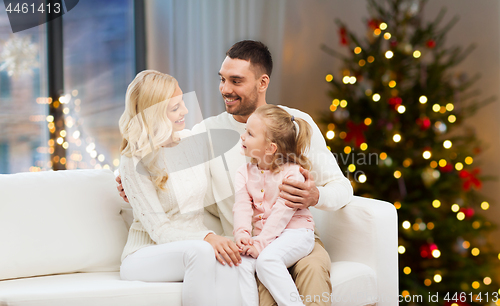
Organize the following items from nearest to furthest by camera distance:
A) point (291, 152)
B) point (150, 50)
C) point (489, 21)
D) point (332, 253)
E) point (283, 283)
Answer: point (283, 283) < point (291, 152) < point (332, 253) < point (489, 21) < point (150, 50)

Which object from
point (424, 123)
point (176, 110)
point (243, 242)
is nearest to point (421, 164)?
point (424, 123)

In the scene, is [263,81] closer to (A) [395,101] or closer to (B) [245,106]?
(B) [245,106]

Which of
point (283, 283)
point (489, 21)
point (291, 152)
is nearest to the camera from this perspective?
point (283, 283)

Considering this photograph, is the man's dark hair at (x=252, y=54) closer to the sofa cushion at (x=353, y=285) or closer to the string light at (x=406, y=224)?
the sofa cushion at (x=353, y=285)

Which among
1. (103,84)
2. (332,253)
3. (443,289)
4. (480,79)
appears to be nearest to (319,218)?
(332,253)

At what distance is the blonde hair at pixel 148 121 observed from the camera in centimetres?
146

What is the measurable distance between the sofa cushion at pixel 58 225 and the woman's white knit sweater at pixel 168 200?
0.53 ft

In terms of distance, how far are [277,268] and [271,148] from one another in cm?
44

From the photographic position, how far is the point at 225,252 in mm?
1343

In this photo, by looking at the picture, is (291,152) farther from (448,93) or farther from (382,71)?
(448,93)

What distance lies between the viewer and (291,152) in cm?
155

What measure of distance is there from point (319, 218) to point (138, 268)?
0.80 m

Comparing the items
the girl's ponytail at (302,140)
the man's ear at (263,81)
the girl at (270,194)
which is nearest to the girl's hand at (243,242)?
the girl at (270,194)

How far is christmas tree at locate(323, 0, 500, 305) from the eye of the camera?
2146mm
